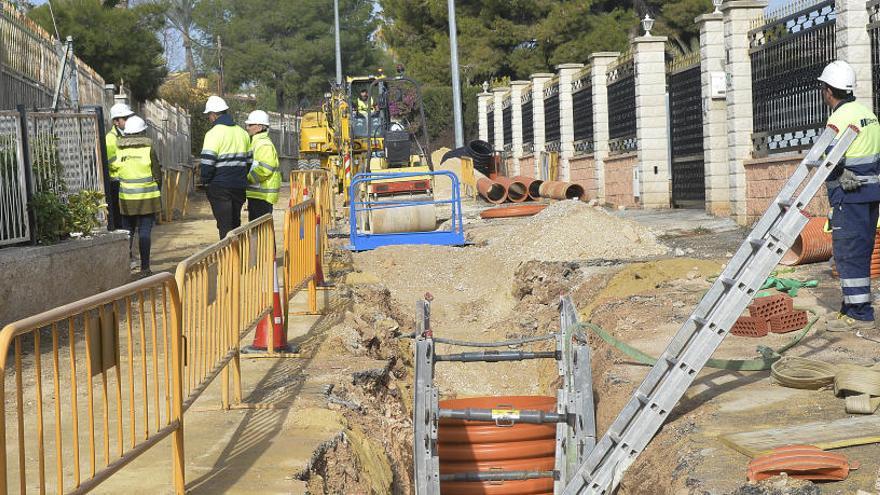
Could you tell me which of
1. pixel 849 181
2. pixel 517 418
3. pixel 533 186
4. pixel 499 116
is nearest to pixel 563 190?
pixel 533 186

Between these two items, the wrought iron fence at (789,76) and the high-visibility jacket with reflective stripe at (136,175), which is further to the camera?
the wrought iron fence at (789,76)

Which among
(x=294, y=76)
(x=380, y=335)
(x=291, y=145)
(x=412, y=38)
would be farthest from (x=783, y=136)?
(x=294, y=76)

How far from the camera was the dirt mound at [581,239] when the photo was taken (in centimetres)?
1490

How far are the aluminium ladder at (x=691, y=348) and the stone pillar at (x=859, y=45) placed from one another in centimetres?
752

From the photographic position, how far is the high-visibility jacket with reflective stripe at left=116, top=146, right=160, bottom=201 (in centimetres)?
1295

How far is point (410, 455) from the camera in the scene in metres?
8.29

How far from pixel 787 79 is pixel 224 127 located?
308 inches

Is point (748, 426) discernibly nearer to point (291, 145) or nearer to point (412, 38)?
point (412, 38)

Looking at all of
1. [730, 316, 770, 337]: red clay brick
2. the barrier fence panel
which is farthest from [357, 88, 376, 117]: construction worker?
[730, 316, 770, 337]: red clay brick

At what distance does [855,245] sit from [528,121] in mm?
25163

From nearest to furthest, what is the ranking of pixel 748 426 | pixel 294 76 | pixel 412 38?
pixel 748 426, pixel 412 38, pixel 294 76

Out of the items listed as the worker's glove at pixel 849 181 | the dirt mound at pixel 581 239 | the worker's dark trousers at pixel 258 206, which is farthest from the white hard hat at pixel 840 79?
the dirt mound at pixel 581 239

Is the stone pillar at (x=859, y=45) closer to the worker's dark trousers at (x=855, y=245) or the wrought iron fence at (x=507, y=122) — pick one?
the worker's dark trousers at (x=855, y=245)

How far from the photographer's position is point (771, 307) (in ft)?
28.1
